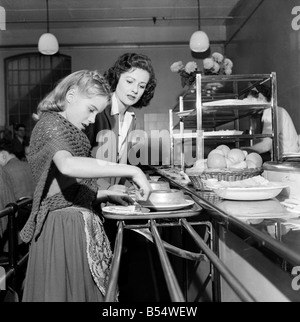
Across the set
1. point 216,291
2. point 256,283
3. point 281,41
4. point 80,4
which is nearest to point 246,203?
point 256,283

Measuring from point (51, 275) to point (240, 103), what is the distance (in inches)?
79.0

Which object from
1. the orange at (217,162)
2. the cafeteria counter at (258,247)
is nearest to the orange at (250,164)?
the orange at (217,162)

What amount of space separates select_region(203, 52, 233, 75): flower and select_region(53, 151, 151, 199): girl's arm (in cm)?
289

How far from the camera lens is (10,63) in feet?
25.8

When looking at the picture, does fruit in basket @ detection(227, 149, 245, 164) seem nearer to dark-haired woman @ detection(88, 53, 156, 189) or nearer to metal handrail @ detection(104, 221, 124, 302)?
dark-haired woman @ detection(88, 53, 156, 189)

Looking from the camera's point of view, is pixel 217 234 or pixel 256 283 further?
pixel 217 234

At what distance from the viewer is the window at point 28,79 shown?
787cm

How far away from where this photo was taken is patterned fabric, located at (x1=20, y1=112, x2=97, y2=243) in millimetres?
1326

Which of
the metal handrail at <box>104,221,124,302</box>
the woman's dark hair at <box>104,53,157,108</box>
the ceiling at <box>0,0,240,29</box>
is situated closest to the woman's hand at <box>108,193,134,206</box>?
the metal handrail at <box>104,221,124,302</box>

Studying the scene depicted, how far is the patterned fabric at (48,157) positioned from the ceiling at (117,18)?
5.22m

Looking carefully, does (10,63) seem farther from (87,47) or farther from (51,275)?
(51,275)

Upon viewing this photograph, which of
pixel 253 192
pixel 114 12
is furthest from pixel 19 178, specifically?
pixel 114 12

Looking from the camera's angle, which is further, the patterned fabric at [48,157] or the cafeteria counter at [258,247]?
the patterned fabric at [48,157]

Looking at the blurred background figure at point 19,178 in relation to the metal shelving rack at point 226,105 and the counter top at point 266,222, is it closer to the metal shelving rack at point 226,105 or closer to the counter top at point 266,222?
the metal shelving rack at point 226,105
